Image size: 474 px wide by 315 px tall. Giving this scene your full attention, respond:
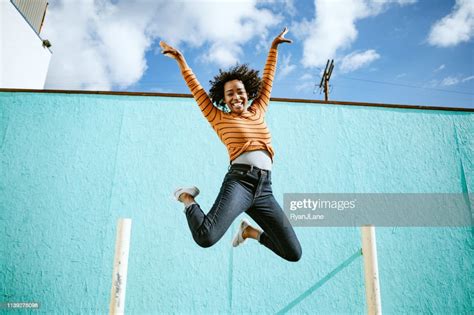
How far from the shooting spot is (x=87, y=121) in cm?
370

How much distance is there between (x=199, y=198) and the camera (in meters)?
3.50

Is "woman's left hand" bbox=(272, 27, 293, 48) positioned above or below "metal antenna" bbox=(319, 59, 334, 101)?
below

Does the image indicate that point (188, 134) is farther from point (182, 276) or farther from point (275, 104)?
point (182, 276)

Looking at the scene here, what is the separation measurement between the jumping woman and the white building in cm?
608

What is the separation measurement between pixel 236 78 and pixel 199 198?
1.68 m

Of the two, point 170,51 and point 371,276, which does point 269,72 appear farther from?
point 371,276

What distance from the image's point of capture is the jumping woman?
168cm
